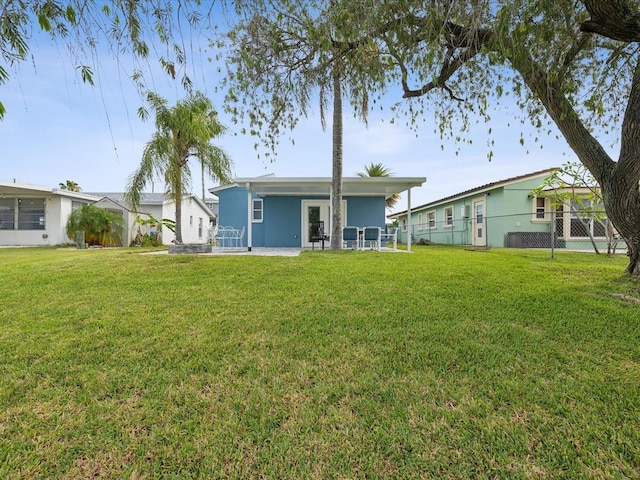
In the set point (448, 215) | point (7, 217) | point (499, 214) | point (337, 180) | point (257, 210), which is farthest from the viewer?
point (448, 215)

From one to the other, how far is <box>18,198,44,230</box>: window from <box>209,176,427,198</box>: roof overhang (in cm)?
1313

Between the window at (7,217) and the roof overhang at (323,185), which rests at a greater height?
Answer: the roof overhang at (323,185)

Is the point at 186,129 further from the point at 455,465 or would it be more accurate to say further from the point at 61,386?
the point at 455,465

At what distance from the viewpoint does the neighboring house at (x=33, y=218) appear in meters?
17.6

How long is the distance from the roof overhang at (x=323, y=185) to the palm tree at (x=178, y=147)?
1671mm

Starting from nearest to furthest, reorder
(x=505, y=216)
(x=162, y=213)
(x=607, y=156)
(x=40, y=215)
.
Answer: (x=607, y=156)
(x=505, y=216)
(x=40, y=215)
(x=162, y=213)

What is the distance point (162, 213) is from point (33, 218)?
6440 millimetres

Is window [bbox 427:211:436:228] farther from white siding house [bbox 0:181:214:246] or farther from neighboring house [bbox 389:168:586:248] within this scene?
white siding house [bbox 0:181:214:246]

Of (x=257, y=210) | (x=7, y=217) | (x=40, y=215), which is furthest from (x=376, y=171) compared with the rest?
(x=7, y=217)

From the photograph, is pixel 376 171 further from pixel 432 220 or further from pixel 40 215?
pixel 40 215

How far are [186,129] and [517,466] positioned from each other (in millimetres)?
11921

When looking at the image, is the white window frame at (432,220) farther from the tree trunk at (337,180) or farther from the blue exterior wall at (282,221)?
the tree trunk at (337,180)

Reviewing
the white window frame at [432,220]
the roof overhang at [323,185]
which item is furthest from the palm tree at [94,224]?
the white window frame at [432,220]

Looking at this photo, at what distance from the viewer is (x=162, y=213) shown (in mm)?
20141
